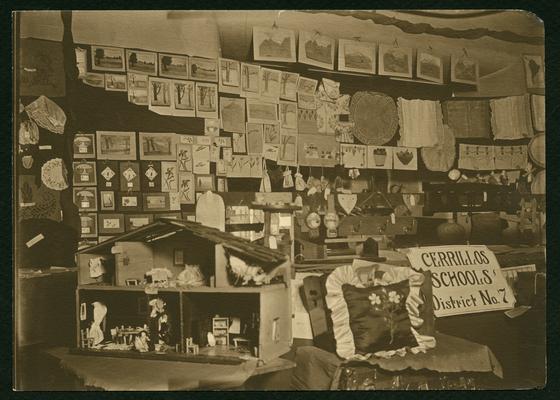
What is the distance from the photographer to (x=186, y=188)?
Result: 10.3ft

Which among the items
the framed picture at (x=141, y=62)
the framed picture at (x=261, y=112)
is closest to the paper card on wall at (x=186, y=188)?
the framed picture at (x=261, y=112)

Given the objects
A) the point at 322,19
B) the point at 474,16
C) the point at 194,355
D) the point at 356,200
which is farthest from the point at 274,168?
the point at 474,16

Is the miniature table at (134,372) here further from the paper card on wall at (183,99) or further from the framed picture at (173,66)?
the framed picture at (173,66)

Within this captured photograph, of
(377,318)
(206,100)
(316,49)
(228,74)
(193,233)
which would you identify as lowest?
(377,318)

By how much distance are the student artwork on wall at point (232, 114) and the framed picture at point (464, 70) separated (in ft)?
3.54

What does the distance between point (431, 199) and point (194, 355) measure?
4.59 feet

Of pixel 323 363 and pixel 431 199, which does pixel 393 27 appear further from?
pixel 323 363

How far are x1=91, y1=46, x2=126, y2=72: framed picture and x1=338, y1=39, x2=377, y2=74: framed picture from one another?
106 centimetres

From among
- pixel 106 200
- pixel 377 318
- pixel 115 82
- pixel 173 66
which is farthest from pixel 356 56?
pixel 106 200

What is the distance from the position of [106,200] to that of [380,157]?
4.48ft

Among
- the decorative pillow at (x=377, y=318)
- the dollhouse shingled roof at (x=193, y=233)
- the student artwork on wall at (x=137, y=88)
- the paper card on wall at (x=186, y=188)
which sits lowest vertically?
the decorative pillow at (x=377, y=318)

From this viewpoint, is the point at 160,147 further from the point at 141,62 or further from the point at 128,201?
the point at 141,62

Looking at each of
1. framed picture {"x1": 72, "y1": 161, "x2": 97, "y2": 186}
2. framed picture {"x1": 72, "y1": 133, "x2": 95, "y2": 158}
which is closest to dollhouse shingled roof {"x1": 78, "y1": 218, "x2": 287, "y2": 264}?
framed picture {"x1": 72, "y1": 161, "x2": 97, "y2": 186}

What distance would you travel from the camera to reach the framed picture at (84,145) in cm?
310
